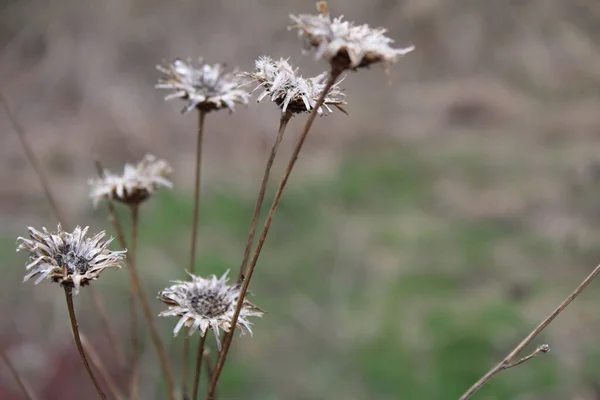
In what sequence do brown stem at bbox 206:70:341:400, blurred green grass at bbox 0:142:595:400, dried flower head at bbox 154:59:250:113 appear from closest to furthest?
brown stem at bbox 206:70:341:400
dried flower head at bbox 154:59:250:113
blurred green grass at bbox 0:142:595:400

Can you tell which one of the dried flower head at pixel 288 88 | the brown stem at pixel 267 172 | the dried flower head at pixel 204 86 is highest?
the dried flower head at pixel 204 86

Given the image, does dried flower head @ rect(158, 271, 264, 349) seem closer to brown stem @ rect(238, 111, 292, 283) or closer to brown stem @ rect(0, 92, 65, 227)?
brown stem @ rect(238, 111, 292, 283)

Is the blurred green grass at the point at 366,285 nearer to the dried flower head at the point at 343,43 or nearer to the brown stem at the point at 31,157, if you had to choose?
the brown stem at the point at 31,157

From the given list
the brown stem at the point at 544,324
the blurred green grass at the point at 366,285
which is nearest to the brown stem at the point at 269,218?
the brown stem at the point at 544,324

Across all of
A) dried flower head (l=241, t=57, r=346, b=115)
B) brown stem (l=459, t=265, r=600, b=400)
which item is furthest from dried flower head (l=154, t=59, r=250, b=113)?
Result: brown stem (l=459, t=265, r=600, b=400)

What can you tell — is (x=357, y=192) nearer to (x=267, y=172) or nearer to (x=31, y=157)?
(x=31, y=157)

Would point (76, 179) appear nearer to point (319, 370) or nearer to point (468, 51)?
point (319, 370)

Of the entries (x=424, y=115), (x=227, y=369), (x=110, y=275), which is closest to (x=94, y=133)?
(x=110, y=275)
